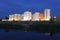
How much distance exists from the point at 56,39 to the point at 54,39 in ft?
1.39

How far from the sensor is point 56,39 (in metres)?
30.9

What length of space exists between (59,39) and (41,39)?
3.01m

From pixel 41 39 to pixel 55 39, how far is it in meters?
2.47

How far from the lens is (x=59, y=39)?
31.1m

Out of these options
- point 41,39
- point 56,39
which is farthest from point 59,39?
point 41,39

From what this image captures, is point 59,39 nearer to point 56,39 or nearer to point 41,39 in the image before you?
point 56,39

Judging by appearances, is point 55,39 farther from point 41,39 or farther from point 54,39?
point 41,39

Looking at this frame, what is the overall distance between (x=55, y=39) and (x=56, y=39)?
16 cm

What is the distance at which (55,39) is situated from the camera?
30.9 m

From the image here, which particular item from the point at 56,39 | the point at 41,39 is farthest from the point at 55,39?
the point at 41,39

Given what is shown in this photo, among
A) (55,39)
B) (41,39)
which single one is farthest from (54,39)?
(41,39)

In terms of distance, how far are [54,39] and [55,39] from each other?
0.32 meters

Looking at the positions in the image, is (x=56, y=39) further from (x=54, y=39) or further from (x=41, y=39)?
(x=41, y=39)
